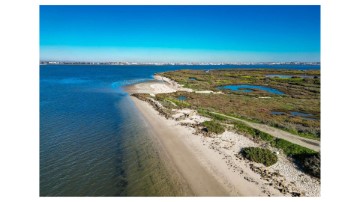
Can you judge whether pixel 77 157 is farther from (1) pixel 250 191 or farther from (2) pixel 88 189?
(1) pixel 250 191

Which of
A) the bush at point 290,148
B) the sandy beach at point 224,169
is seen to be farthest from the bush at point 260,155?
the bush at point 290,148

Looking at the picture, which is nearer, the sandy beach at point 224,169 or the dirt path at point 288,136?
the sandy beach at point 224,169

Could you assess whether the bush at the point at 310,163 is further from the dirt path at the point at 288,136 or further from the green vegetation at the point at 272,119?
the dirt path at the point at 288,136

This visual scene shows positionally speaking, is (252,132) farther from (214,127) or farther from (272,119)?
(272,119)

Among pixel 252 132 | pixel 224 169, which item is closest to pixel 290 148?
pixel 252 132

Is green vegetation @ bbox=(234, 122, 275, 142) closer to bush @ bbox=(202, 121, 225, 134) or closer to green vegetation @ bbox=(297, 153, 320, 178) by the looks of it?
bush @ bbox=(202, 121, 225, 134)

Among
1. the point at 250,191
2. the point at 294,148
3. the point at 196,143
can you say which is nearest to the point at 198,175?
the point at 250,191
